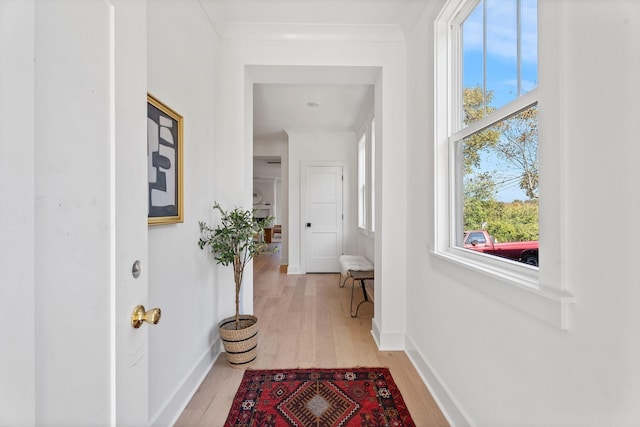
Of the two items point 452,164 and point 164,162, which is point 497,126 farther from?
point 164,162

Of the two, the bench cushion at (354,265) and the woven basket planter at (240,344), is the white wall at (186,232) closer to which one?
the woven basket planter at (240,344)

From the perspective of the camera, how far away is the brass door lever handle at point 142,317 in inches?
28.0

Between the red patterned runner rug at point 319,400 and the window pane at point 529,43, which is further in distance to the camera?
the red patterned runner rug at point 319,400

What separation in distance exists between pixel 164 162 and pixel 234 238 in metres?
0.71

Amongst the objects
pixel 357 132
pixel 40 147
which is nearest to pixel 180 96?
pixel 40 147

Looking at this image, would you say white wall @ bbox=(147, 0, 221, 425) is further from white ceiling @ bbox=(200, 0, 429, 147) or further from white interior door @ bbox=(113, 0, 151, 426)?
white interior door @ bbox=(113, 0, 151, 426)

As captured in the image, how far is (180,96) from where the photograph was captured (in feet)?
5.27

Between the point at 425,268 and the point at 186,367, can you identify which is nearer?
the point at 186,367

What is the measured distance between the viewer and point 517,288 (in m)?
0.99

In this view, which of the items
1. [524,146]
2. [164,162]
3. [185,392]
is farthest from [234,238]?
[524,146]

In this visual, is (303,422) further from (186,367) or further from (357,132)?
(357,132)

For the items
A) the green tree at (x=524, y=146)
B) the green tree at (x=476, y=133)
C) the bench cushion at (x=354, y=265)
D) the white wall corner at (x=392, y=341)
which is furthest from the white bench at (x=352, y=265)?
the green tree at (x=524, y=146)

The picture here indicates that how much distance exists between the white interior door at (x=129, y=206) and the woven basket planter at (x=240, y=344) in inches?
46.3

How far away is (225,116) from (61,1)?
1.70 m
